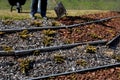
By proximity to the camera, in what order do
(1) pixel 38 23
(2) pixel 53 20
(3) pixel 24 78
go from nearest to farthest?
(3) pixel 24 78, (1) pixel 38 23, (2) pixel 53 20

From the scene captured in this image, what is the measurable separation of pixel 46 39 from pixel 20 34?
1000mm

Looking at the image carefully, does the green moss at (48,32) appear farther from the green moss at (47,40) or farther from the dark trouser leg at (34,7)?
the dark trouser leg at (34,7)

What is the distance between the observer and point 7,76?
11.7m

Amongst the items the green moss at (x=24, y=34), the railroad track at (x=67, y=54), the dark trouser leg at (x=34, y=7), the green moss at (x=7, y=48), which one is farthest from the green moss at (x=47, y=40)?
the dark trouser leg at (x=34, y=7)

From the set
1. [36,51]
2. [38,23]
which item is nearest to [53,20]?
[38,23]

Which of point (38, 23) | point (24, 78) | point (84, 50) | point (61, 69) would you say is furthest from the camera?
point (38, 23)

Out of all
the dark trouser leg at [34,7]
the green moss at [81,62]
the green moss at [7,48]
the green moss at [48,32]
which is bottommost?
the green moss at [81,62]

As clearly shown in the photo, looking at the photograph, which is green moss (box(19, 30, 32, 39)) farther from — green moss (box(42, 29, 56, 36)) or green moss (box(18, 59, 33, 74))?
green moss (box(18, 59, 33, 74))

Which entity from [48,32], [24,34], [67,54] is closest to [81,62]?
[67,54]

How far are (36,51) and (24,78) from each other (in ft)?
5.14

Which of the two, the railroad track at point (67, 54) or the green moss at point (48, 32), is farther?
the green moss at point (48, 32)

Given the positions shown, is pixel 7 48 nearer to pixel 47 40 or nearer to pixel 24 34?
pixel 24 34

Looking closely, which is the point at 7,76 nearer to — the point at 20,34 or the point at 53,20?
the point at 20,34

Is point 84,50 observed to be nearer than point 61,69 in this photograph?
No
